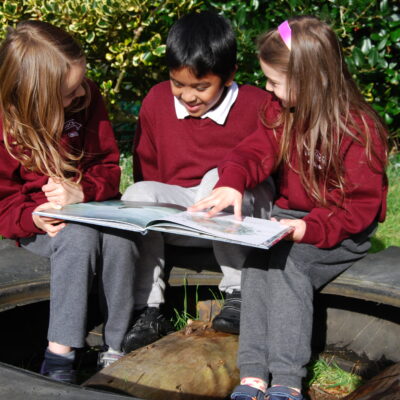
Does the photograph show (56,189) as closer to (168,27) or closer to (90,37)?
(90,37)

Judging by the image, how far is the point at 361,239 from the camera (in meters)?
2.83

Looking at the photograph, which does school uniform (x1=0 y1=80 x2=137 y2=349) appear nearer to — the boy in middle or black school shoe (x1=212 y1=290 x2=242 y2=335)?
the boy in middle

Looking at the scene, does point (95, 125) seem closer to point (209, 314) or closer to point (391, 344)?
point (209, 314)

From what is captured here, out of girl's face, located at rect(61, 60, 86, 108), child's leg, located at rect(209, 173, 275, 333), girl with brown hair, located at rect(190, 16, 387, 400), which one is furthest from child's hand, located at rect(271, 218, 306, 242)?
girl's face, located at rect(61, 60, 86, 108)

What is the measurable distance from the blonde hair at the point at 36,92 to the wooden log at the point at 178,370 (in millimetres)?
784

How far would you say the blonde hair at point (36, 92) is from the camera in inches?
106

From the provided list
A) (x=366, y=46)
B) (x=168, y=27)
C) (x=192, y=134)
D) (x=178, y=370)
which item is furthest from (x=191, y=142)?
(x=366, y=46)

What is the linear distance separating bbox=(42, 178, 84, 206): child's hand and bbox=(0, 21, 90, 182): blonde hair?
0.12 feet

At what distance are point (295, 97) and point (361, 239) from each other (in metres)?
0.63

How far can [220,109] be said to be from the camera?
3.22 m

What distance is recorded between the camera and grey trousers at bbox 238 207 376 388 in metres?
2.54

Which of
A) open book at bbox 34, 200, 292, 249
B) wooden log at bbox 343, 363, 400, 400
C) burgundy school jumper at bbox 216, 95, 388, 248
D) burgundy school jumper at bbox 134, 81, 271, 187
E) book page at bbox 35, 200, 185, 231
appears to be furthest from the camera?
burgundy school jumper at bbox 134, 81, 271, 187

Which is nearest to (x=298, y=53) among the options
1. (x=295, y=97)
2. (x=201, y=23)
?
(x=295, y=97)

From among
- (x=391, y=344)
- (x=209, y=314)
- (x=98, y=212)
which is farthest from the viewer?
(x=209, y=314)
